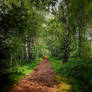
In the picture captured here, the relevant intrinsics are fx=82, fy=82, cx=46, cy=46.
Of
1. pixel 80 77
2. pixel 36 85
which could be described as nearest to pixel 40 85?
pixel 36 85

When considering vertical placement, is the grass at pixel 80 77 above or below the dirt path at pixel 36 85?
above

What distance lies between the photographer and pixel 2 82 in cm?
384

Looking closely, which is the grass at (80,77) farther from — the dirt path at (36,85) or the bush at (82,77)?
the dirt path at (36,85)

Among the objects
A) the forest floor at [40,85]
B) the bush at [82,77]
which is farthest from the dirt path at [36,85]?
the bush at [82,77]

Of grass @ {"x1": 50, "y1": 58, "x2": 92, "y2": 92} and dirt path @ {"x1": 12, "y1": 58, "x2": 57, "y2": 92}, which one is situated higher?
grass @ {"x1": 50, "y1": 58, "x2": 92, "y2": 92}

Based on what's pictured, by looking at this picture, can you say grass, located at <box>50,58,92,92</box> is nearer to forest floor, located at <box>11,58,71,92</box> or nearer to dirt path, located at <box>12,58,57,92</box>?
forest floor, located at <box>11,58,71,92</box>

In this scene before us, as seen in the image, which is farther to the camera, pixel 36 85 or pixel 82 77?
pixel 36 85

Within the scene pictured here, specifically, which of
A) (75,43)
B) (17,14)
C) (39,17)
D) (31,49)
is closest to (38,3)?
(39,17)

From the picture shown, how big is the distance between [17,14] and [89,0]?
3.57 metres

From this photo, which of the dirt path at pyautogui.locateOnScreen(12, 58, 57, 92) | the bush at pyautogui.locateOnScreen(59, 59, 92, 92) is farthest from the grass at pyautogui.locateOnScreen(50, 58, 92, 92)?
the dirt path at pyautogui.locateOnScreen(12, 58, 57, 92)

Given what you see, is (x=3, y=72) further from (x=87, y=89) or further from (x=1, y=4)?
(x=87, y=89)

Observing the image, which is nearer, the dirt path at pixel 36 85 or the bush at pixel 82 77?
the bush at pixel 82 77

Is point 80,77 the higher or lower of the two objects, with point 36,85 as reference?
higher

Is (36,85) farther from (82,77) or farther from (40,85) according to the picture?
(82,77)
